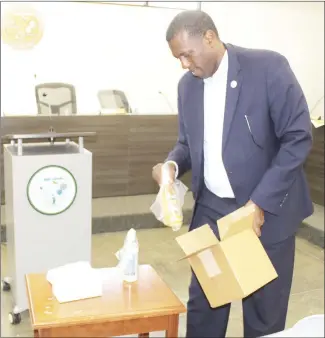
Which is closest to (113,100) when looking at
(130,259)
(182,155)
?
(182,155)

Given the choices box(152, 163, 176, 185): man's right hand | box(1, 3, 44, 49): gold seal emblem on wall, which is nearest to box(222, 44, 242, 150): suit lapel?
box(152, 163, 176, 185): man's right hand

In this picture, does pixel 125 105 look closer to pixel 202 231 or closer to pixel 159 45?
pixel 159 45

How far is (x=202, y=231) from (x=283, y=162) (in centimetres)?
30

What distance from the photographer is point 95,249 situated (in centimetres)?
196

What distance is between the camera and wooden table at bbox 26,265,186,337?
135cm

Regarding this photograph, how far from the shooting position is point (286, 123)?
1.29m

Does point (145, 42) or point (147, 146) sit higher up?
point (145, 42)

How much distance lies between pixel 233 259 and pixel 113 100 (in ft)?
3.59

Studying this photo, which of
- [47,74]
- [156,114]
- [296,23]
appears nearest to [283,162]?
[296,23]

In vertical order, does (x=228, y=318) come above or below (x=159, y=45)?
below

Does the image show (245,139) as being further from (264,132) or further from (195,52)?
(195,52)

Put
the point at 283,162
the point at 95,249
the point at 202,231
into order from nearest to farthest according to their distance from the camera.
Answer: the point at 283,162
the point at 202,231
the point at 95,249

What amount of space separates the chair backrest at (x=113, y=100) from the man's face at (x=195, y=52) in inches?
25.5

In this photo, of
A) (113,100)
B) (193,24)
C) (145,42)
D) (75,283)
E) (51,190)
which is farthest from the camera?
(113,100)
